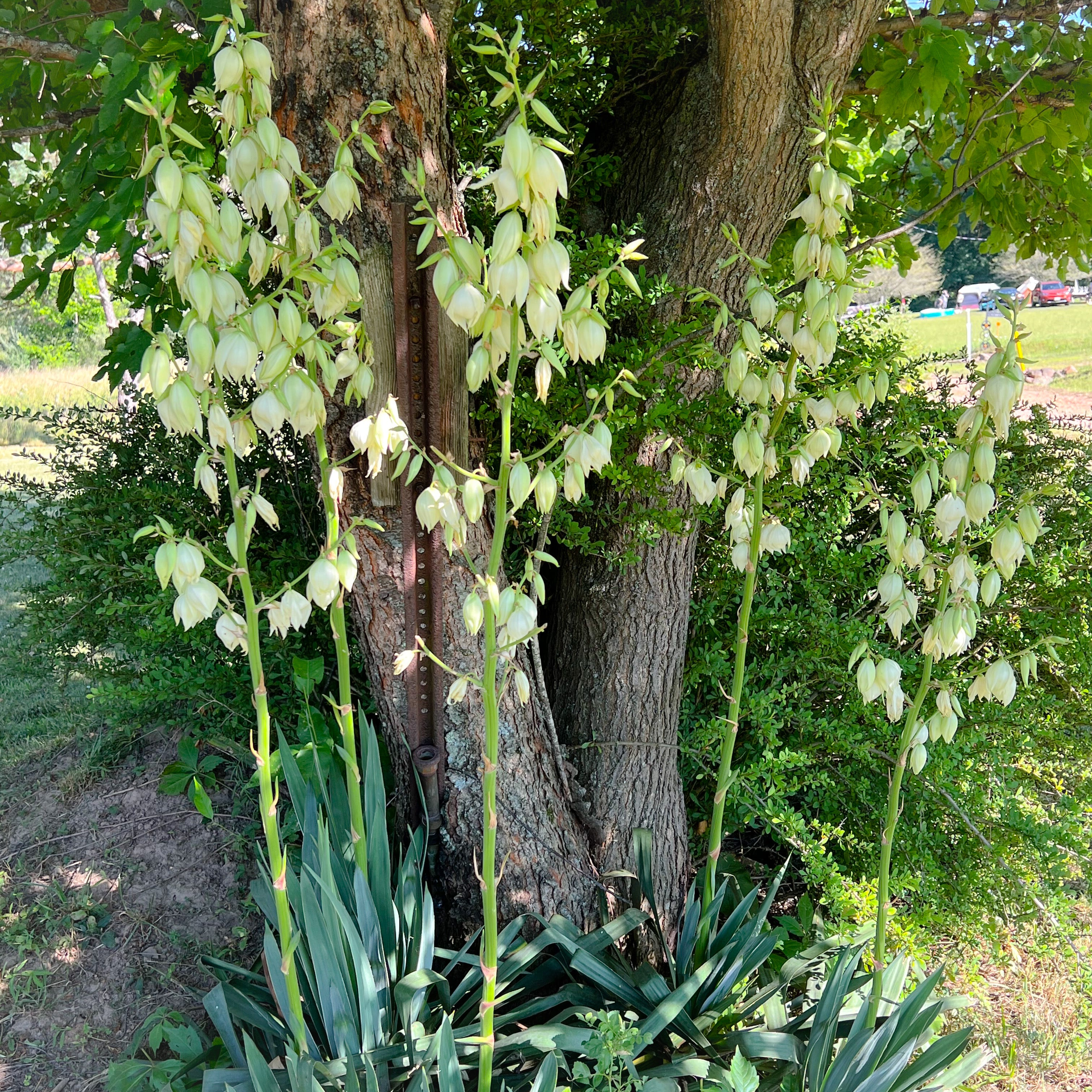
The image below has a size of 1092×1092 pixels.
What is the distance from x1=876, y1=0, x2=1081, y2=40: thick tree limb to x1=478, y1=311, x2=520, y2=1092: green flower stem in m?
2.08

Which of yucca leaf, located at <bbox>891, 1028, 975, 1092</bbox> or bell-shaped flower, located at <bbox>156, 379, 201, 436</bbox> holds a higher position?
bell-shaped flower, located at <bbox>156, 379, 201, 436</bbox>

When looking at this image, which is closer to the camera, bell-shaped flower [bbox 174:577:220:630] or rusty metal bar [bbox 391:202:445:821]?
bell-shaped flower [bbox 174:577:220:630]

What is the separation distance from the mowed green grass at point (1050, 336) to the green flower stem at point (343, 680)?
807 centimetres

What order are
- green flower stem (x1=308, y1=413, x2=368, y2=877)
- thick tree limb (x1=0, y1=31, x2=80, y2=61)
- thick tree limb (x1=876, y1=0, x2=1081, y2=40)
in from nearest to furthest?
green flower stem (x1=308, y1=413, x2=368, y2=877) < thick tree limb (x1=0, y1=31, x2=80, y2=61) < thick tree limb (x1=876, y1=0, x2=1081, y2=40)

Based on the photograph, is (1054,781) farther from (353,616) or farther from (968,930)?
(353,616)

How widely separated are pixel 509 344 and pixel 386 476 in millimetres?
883

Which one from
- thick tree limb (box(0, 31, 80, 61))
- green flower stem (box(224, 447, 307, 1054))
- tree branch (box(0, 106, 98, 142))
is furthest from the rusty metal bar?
tree branch (box(0, 106, 98, 142))

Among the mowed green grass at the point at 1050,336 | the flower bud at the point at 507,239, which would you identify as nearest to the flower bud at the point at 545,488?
the flower bud at the point at 507,239

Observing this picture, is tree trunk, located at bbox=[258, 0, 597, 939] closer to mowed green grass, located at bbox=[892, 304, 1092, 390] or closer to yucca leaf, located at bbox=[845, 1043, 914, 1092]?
yucca leaf, located at bbox=[845, 1043, 914, 1092]

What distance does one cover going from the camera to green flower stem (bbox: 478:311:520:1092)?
1.58 metres

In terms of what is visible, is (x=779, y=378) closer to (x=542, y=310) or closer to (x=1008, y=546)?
(x=1008, y=546)

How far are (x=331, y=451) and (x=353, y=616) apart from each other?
51 centimetres

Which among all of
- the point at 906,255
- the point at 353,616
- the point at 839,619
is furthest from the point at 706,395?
the point at 906,255

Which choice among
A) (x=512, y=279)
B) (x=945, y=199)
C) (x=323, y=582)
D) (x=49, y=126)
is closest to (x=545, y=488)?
(x=512, y=279)
